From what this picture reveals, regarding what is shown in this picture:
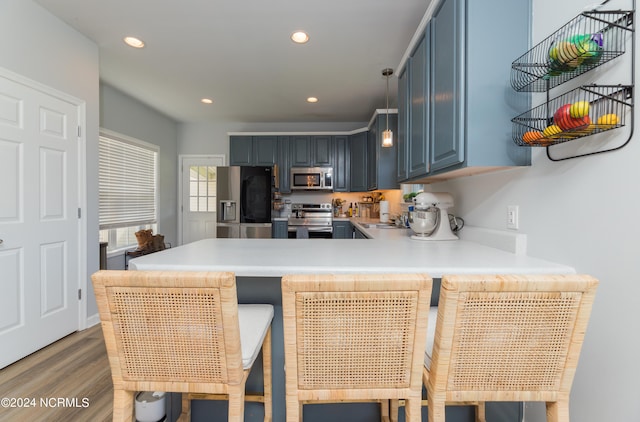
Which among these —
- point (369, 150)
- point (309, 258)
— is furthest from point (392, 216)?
point (309, 258)

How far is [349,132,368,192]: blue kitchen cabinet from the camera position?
4574 mm

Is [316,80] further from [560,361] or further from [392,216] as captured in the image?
[560,361]

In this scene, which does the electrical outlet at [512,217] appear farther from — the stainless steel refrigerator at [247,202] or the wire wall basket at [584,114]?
the stainless steel refrigerator at [247,202]

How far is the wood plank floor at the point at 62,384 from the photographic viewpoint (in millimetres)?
1621

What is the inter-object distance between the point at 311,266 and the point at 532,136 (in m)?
1.00

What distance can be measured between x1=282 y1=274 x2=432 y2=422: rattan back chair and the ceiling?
7.20 ft

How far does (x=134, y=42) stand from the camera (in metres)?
2.67

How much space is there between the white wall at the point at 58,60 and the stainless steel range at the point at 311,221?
2439 millimetres

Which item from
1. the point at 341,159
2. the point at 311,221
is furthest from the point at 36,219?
the point at 341,159

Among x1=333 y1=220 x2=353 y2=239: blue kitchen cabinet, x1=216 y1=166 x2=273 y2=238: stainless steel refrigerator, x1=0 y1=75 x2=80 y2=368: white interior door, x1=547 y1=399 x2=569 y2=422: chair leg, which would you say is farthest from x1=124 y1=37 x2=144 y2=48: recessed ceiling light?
x1=547 y1=399 x2=569 y2=422: chair leg

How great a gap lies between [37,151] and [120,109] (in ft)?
6.19

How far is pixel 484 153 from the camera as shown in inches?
52.3

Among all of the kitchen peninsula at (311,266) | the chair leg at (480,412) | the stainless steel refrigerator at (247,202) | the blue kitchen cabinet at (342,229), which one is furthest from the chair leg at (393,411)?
the stainless steel refrigerator at (247,202)

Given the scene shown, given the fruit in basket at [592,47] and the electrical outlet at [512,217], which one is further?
the electrical outlet at [512,217]
